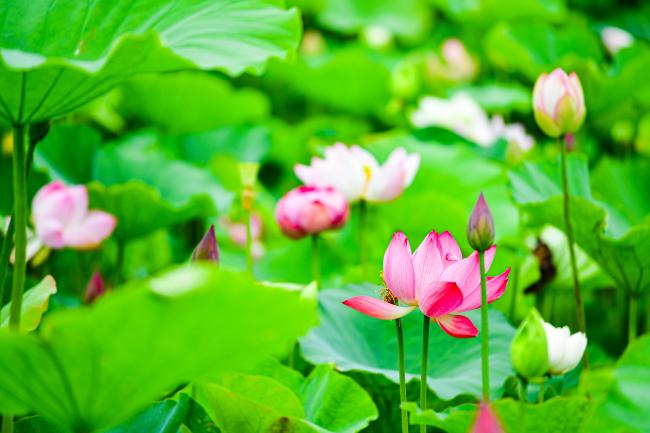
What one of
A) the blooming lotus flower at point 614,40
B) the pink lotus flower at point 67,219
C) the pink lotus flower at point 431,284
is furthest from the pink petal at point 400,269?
the blooming lotus flower at point 614,40

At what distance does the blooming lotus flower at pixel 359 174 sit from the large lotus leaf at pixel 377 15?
1.60 metres

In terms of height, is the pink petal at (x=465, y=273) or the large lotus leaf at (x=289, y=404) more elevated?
the pink petal at (x=465, y=273)

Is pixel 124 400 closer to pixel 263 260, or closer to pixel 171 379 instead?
pixel 171 379

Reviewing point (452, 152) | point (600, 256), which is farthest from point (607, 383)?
point (452, 152)

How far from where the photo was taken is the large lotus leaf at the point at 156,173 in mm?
1726

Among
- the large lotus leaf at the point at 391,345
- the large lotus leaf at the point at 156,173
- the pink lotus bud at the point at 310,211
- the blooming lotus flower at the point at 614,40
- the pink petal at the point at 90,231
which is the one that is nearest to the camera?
the large lotus leaf at the point at 391,345

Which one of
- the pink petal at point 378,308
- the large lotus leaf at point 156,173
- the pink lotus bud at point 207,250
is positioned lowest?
the large lotus leaf at point 156,173

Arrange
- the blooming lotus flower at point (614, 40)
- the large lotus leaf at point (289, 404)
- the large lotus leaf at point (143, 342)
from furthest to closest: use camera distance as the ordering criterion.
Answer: the blooming lotus flower at point (614, 40) < the large lotus leaf at point (289, 404) < the large lotus leaf at point (143, 342)

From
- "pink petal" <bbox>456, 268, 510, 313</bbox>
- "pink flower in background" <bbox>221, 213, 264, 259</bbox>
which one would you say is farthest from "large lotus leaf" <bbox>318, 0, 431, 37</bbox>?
"pink petal" <bbox>456, 268, 510, 313</bbox>

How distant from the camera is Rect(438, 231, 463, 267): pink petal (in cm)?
85

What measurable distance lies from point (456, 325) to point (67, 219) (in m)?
0.71

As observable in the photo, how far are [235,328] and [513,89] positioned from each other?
6.16 ft

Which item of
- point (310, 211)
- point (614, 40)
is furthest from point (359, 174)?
point (614, 40)

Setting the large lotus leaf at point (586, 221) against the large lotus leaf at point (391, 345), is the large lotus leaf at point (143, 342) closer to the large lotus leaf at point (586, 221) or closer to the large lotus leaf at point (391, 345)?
the large lotus leaf at point (391, 345)
